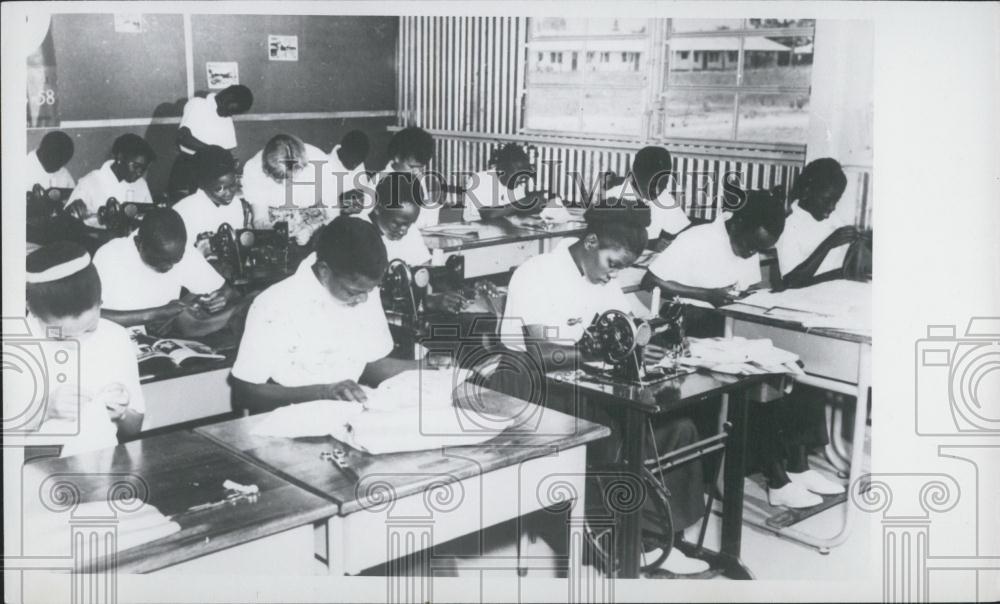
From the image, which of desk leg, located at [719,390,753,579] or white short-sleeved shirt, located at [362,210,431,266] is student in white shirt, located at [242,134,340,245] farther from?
desk leg, located at [719,390,753,579]

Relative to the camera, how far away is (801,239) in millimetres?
3008

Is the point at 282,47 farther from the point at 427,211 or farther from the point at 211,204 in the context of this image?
the point at 427,211

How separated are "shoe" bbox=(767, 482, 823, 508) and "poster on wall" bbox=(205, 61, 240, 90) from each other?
2.33 m

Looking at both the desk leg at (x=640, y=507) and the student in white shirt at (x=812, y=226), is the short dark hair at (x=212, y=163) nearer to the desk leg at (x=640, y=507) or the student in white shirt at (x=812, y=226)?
the desk leg at (x=640, y=507)

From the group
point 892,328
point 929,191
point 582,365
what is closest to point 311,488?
point 582,365

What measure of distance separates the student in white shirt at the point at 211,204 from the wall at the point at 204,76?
9 centimetres

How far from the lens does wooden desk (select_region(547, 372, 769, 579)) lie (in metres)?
2.48

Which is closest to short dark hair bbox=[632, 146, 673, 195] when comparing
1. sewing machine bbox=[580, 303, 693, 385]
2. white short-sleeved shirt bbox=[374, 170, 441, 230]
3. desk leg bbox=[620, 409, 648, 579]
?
sewing machine bbox=[580, 303, 693, 385]

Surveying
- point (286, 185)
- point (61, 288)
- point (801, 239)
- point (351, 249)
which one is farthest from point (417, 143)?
point (801, 239)

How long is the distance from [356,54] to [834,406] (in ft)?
6.89

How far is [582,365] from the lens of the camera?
8.89 feet

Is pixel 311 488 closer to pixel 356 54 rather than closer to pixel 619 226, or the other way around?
pixel 619 226

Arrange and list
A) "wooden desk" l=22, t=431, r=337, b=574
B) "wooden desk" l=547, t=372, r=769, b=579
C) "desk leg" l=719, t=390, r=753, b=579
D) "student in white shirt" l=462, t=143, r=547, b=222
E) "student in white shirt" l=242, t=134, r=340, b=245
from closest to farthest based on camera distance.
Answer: "wooden desk" l=22, t=431, r=337, b=574
"wooden desk" l=547, t=372, r=769, b=579
"desk leg" l=719, t=390, r=753, b=579
"student in white shirt" l=242, t=134, r=340, b=245
"student in white shirt" l=462, t=143, r=547, b=222

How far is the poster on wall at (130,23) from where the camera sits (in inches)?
105
